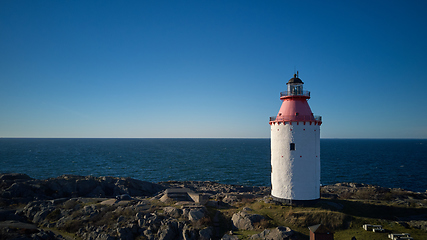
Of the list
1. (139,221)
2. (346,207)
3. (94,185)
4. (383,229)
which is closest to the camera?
(383,229)

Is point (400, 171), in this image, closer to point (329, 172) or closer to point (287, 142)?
point (329, 172)

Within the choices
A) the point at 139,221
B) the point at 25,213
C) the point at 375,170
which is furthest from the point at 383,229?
the point at 375,170

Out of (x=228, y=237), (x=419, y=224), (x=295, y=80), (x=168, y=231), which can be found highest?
(x=295, y=80)

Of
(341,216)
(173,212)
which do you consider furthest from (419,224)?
(173,212)

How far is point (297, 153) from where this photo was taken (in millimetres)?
27312

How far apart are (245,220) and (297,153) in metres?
9.09

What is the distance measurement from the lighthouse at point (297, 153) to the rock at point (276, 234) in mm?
5730

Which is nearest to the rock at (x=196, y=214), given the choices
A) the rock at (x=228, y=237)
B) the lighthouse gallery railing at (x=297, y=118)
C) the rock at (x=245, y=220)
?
the rock at (x=245, y=220)

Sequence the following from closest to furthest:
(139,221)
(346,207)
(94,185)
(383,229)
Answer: (383,229) → (139,221) → (346,207) → (94,185)

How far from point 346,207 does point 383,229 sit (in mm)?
5508

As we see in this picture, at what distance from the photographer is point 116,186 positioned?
4619 cm

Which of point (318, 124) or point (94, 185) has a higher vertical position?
point (318, 124)

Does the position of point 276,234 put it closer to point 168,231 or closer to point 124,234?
point 168,231

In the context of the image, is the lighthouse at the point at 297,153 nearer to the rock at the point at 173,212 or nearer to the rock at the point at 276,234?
the rock at the point at 276,234
